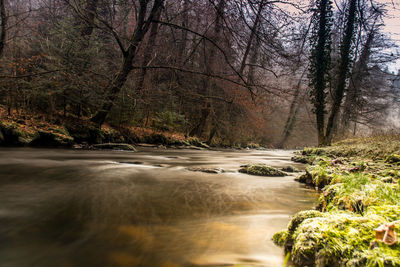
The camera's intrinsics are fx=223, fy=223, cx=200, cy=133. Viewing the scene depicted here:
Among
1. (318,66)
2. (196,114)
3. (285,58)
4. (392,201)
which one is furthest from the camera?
(196,114)

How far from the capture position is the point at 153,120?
1425 cm

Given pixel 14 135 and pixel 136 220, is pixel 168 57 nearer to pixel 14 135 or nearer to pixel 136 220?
pixel 14 135

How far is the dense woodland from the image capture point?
4.21 meters

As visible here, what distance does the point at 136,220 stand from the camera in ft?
6.59

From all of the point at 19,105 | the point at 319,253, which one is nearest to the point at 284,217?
the point at 319,253

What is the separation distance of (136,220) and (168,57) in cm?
759

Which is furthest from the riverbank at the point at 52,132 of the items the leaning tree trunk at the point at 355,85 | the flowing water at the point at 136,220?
the leaning tree trunk at the point at 355,85

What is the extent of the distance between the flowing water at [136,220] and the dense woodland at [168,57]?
199 centimetres

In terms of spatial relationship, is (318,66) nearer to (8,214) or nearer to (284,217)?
(284,217)

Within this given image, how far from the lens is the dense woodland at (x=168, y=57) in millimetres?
4211

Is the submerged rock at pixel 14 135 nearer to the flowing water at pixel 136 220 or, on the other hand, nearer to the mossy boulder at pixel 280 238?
the flowing water at pixel 136 220

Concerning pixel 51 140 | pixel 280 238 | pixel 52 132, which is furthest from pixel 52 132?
pixel 280 238

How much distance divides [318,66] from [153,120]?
11.0m

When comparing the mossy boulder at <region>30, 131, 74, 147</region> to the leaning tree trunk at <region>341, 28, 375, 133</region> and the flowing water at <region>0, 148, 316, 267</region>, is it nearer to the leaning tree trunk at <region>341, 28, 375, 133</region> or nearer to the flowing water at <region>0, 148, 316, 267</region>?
the flowing water at <region>0, 148, 316, 267</region>
